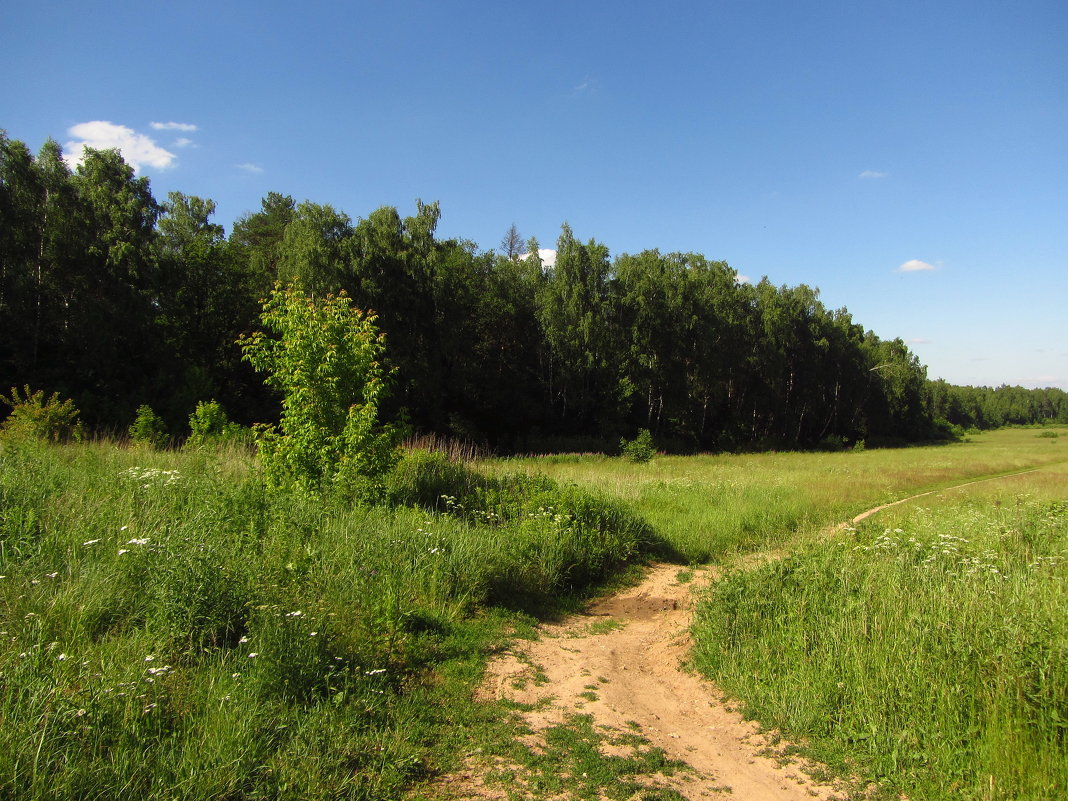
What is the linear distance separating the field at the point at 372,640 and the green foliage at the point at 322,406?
2.19ft

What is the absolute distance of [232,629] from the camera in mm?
4887

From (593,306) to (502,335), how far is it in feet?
21.9

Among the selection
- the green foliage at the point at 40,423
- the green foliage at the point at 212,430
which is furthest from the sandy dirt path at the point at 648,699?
the green foliage at the point at 40,423

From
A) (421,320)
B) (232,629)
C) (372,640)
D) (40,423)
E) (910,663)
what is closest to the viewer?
(910,663)

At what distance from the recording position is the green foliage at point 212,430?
1380cm

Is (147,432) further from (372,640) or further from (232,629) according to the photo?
(372,640)

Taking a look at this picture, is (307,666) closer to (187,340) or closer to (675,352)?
(187,340)

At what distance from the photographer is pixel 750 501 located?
14.5 meters

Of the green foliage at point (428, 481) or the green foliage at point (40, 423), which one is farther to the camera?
the green foliage at point (40, 423)

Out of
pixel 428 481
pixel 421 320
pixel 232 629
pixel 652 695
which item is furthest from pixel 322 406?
pixel 421 320

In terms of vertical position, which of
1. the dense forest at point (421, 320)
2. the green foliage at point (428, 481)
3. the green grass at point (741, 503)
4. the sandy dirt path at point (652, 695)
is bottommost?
the sandy dirt path at point (652, 695)

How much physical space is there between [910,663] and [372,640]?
4.31 m

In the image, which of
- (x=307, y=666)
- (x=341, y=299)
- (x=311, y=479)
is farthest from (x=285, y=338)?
(x=307, y=666)

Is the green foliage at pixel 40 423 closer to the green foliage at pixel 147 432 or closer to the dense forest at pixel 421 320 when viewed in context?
the green foliage at pixel 147 432
